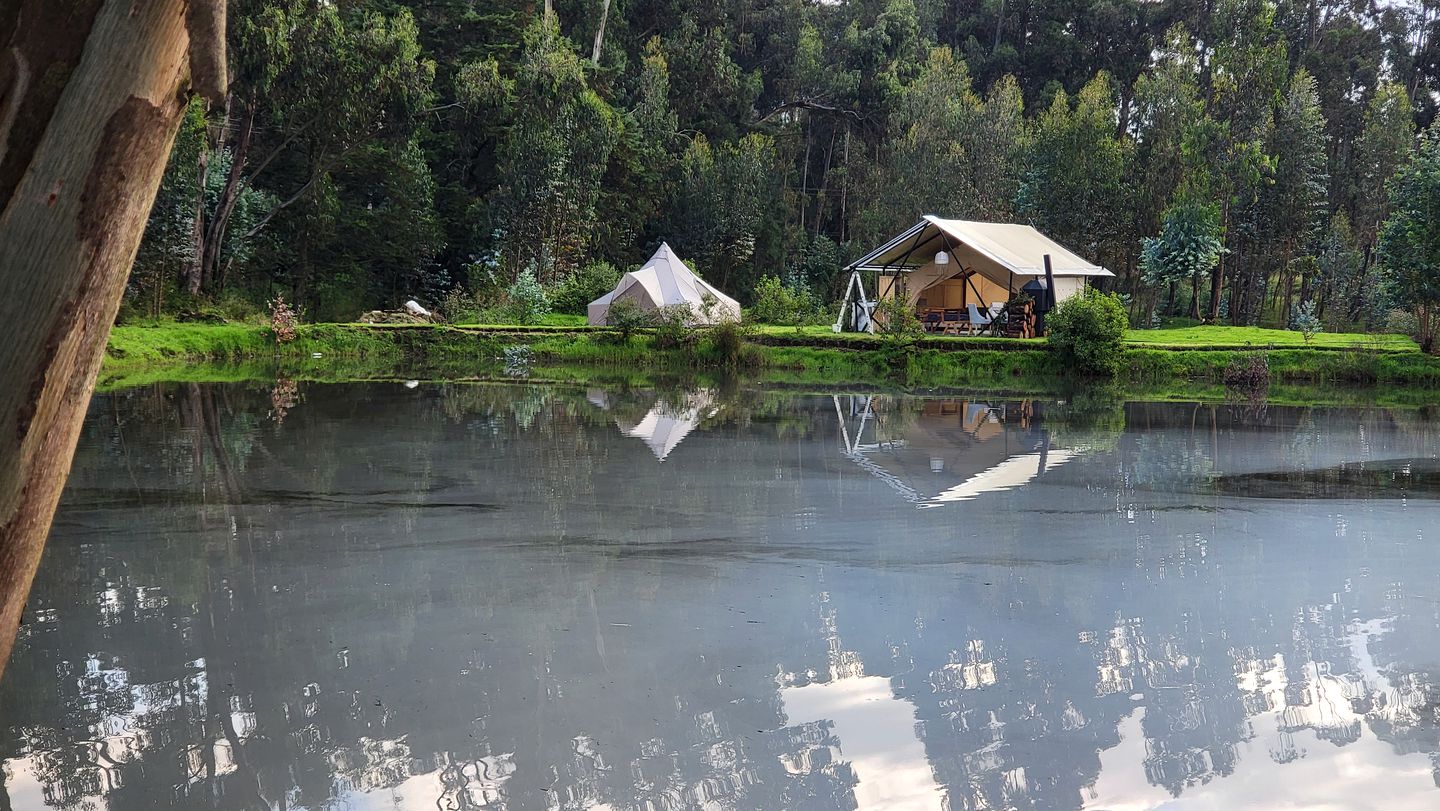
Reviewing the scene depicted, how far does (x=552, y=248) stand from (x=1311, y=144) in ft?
73.4

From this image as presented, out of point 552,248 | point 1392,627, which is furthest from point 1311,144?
point 1392,627

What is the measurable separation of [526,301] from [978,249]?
11.3 metres

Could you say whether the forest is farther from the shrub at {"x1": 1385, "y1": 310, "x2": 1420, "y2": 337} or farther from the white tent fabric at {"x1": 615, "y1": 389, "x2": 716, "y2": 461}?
the white tent fabric at {"x1": 615, "y1": 389, "x2": 716, "y2": 461}

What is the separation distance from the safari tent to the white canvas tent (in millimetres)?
3540

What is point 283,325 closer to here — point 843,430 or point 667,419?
point 667,419

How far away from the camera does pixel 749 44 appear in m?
51.9

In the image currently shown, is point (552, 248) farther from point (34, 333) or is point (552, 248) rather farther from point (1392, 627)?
point (34, 333)

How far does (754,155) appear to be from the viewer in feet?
140

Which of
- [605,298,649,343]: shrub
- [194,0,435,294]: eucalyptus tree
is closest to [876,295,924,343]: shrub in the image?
[605,298,649,343]: shrub

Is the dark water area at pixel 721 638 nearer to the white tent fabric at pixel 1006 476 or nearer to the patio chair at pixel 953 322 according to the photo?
the white tent fabric at pixel 1006 476

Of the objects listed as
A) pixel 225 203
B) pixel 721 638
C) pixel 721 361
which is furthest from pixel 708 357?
pixel 721 638

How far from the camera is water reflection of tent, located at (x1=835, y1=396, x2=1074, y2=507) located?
34.8 ft

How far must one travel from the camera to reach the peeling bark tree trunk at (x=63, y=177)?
156 centimetres

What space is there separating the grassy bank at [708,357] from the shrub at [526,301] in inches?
87.8
